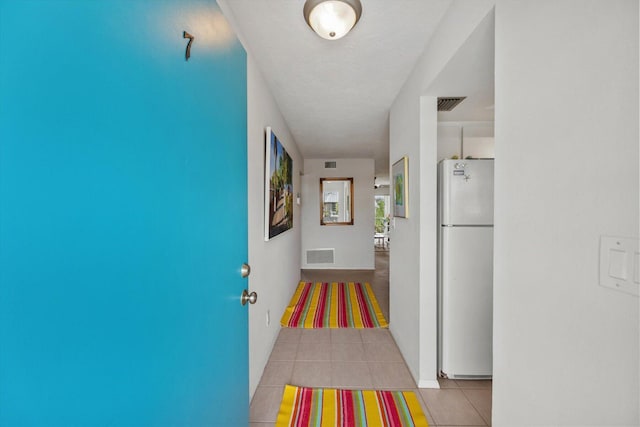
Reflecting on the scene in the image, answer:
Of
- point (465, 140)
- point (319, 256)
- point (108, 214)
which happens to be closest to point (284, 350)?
point (108, 214)

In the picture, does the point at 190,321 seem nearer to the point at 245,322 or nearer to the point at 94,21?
the point at 245,322

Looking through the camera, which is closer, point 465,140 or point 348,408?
point 348,408

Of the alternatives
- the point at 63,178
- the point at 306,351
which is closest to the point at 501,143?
the point at 63,178

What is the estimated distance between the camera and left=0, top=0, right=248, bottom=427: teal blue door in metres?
0.39

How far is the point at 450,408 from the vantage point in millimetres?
1789

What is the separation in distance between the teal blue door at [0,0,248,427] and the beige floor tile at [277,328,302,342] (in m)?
1.85

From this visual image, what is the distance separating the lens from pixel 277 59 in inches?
77.9

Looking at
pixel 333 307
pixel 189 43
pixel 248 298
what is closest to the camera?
pixel 189 43

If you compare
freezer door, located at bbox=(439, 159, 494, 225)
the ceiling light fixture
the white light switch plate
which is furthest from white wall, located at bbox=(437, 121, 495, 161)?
the white light switch plate

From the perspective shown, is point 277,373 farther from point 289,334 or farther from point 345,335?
point 345,335

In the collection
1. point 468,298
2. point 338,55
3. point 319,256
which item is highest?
point 338,55

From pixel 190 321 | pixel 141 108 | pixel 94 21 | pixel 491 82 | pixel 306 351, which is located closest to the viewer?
pixel 94 21

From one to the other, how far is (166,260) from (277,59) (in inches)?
69.7

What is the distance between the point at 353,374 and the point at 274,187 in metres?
1.66
